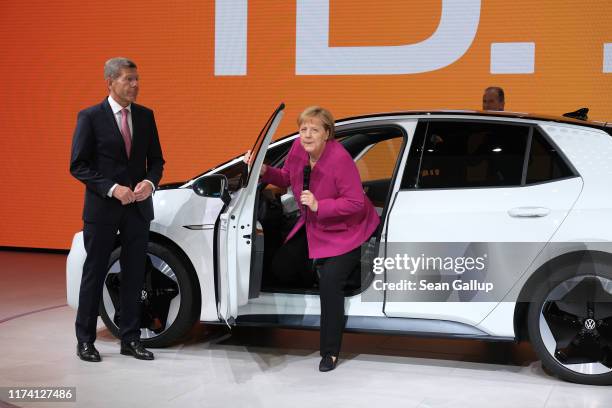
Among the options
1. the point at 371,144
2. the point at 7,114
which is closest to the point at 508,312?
the point at 371,144

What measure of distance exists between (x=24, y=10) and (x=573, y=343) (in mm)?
6504

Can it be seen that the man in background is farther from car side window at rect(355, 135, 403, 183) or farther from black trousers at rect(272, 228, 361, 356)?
black trousers at rect(272, 228, 361, 356)

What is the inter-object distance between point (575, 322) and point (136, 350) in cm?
228

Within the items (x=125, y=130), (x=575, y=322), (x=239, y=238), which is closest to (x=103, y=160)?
(x=125, y=130)

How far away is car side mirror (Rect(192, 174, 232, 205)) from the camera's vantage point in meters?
4.28

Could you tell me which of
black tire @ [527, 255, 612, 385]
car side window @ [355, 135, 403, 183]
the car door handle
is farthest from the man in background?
black tire @ [527, 255, 612, 385]

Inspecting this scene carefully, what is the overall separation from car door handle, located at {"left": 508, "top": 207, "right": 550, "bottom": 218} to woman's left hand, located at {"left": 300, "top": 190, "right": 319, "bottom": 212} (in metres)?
0.95

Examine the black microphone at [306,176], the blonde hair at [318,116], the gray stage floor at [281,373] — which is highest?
the blonde hair at [318,116]

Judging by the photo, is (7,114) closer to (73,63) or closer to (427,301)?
(73,63)

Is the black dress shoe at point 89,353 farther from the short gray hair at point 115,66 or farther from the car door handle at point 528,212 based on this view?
the car door handle at point 528,212

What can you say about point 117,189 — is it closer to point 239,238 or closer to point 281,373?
point 239,238

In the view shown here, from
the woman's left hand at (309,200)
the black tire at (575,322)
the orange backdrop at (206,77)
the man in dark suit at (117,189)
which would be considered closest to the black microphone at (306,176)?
the woman's left hand at (309,200)

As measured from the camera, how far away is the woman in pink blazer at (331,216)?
13.7 ft

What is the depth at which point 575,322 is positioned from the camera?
160 inches
